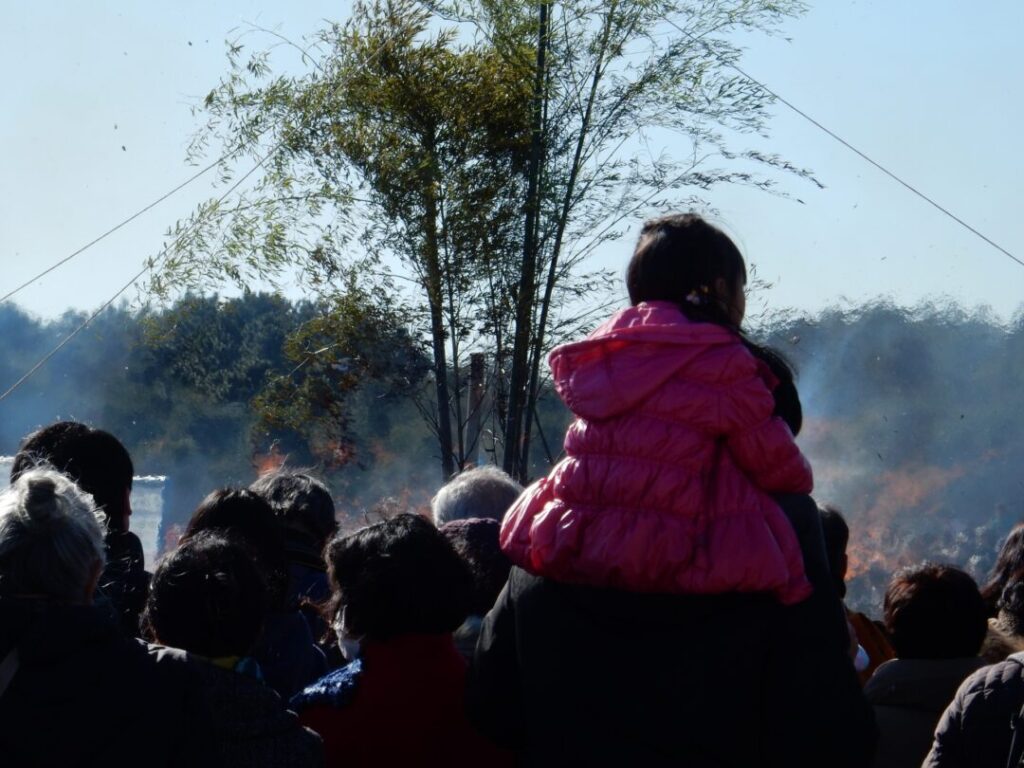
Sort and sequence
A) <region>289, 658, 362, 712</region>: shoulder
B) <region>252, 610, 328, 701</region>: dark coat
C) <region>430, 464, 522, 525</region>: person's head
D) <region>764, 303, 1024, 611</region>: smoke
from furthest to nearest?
1. <region>764, 303, 1024, 611</region>: smoke
2. <region>430, 464, 522, 525</region>: person's head
3. <region>252, 610, 328, 701</region>: dark coat
4. <region>289, 658, 362, 712</region>: shoulder

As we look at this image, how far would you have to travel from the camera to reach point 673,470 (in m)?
1.73

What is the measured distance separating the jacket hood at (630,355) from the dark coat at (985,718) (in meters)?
1.09

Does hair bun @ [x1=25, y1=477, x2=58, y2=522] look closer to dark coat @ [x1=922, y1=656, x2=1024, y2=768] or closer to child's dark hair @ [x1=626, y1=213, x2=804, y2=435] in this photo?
child's dark hair @ [x1=626, y1=213, x2=804, y2=435]

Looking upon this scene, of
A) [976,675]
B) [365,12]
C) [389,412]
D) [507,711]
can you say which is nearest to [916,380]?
[389,412]

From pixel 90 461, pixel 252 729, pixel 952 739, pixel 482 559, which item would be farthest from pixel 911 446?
pixel 252 729

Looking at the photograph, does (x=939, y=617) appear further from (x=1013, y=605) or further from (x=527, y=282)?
(x=527, y=282)

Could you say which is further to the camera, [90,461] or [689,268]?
[90,461]

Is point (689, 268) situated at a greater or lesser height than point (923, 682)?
greater

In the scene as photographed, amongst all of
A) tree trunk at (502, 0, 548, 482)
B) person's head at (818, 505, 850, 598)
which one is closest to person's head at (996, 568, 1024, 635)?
person's head at (818, 505, 850, 598)

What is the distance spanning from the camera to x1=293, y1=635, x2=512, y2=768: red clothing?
7.89ft

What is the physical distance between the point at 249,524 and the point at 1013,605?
1.91 metres

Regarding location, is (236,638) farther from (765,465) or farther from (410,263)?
(410,263)

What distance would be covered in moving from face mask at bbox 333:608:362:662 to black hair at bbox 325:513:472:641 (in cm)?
2

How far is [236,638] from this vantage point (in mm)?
2439
